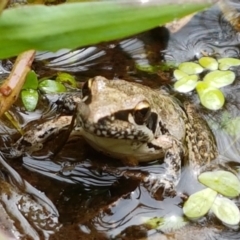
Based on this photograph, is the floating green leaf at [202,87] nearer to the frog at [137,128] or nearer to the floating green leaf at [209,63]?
→ the frog at [137,128]

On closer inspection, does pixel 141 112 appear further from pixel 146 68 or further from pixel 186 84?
pixel 146 68

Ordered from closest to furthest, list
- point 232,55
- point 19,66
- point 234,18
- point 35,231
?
point 35,231 < point 19,66 < point 232,55 < point 234,18

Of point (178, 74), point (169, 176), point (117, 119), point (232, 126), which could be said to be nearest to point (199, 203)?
point (169, 176)

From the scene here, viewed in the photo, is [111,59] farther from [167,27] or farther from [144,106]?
[144,106]

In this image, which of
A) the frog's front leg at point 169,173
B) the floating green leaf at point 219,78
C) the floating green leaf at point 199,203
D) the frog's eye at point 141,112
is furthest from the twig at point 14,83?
the floating green leaf at point 219,78

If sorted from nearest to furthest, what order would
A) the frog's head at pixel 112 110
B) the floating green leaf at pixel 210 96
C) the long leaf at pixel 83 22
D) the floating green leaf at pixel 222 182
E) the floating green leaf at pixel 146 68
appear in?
the long leaf at pixel 83 22
the frog's head at pixel 112 110
the floating green leaf at pixel 222 182
the floating green leaf at pixel 210 96
the floating green leaf at pixel 146 68

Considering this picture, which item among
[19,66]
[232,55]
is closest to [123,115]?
[19,66]
